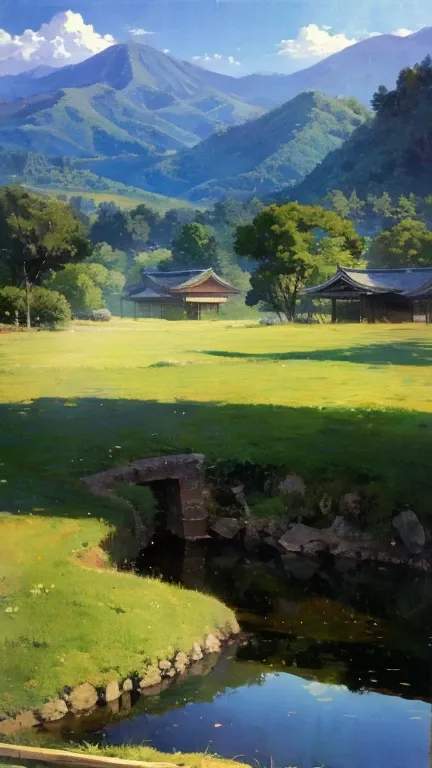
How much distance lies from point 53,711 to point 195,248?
10028mm

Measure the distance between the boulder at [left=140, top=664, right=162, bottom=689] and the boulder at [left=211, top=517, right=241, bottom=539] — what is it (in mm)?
4119

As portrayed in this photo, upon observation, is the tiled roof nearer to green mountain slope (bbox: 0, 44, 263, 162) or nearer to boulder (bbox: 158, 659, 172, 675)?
green mountain slope (bbox: 0, 44, 263, 162)

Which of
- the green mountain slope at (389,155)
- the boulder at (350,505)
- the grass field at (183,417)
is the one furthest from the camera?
the green mountain slope at (389,155)

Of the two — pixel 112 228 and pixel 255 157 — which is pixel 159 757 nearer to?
pixel 112 228

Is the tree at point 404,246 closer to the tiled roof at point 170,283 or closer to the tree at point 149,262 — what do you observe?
the tiled roof at point 170,283

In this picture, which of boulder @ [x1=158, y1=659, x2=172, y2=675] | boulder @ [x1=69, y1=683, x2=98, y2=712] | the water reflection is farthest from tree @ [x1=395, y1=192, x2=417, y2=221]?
boulder @ [x1=69, y1=683, x2=98, y2=712]

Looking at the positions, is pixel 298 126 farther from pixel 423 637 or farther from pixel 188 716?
pixel 188 716

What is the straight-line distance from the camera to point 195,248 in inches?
602

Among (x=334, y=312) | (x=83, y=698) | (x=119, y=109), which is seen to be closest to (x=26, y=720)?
(x=83, y=698)

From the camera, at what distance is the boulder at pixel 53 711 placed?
6297 millimetres

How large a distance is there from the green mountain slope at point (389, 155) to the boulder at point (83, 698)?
10266mm

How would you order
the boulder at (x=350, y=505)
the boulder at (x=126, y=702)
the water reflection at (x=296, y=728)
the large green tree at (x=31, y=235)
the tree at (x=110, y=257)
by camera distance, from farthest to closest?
the tree at (x=110, y=257) < the large green tree at (x=31, y=235) < the boulder at (x=350, y=505) < the boulder at (x=126, y=702) < the water reflection at (x=296, y=728)

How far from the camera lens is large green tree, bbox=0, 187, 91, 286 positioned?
13.4 metres

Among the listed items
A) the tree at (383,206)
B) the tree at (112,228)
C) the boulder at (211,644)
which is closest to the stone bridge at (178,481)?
the boulder at (211,644)
